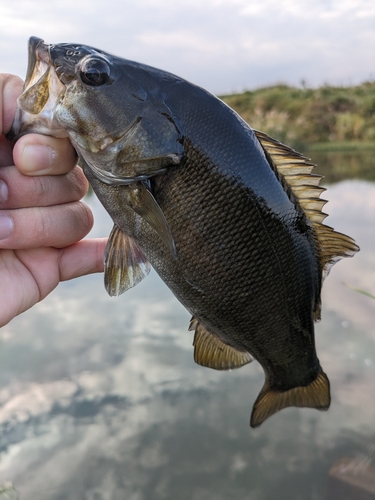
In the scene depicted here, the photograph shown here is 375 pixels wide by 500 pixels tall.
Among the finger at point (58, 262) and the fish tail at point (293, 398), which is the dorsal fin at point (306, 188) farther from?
the finger at point (58, 262)

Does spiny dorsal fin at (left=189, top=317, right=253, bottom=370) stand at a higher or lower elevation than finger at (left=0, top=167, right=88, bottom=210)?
lower

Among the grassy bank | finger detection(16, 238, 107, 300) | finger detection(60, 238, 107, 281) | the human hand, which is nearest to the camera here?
the human hand

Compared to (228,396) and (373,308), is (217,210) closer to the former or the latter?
(228,396)

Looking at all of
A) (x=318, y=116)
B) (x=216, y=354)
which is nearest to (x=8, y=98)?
(x=216, y=354)

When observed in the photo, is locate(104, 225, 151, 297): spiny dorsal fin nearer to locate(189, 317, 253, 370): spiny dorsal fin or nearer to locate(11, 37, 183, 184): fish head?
locate(11, 37, 183, 184): fish head

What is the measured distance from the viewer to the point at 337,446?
4.36m

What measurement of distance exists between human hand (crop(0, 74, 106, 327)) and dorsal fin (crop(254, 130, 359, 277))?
2.38 ft

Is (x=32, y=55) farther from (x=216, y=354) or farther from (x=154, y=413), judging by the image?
(x=154, y=413)

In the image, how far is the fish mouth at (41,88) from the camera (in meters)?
1.30

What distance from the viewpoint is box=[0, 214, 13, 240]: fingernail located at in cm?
152

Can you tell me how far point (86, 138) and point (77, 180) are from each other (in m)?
0.40

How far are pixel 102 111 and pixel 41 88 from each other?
0.20m

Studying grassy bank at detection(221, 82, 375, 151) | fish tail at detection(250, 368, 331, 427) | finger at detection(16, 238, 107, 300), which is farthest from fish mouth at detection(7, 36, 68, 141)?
grassy bank at detection(221, 82, 375, 151)

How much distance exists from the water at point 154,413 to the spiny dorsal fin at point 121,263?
11.0 ft
